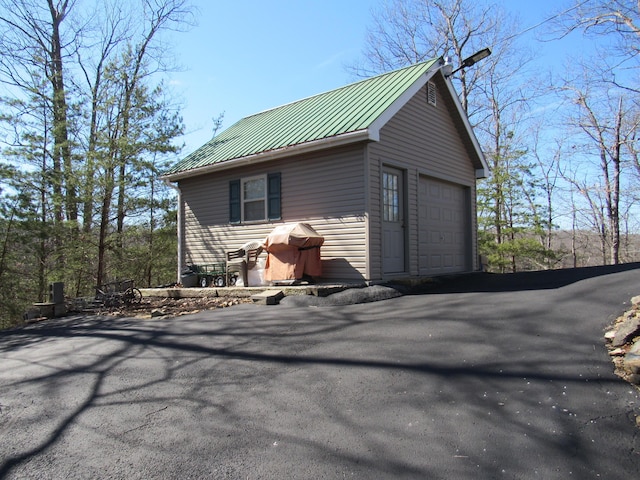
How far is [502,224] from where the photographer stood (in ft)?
59.7

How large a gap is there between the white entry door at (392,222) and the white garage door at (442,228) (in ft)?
2.55

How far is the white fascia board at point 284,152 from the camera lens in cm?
804

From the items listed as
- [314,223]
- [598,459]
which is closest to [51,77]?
[314,223]

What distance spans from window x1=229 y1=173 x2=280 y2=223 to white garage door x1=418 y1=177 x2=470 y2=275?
342 cm

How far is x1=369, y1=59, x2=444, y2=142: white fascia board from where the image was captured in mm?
8047

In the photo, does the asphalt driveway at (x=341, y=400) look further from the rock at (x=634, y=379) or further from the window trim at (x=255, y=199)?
the window trim at (x=255, y=199)

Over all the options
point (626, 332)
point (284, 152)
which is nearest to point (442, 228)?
point (284, 152)

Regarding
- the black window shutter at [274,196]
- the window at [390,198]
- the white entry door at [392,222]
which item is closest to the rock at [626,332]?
the white entry door at [392,222]

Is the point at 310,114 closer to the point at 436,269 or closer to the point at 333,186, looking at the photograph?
the point at 333,186

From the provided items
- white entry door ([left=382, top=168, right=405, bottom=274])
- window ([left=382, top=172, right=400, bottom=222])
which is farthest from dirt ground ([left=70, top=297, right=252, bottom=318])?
window ([left=382, top=172, right=400, bottom=222])

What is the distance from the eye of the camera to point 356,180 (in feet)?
27.6

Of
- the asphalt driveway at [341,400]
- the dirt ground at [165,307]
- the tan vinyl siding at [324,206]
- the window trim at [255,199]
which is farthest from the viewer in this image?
the window trim at [255,199]

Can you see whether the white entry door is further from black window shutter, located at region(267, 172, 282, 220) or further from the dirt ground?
the dirt ground

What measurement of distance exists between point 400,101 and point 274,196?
3446mm
